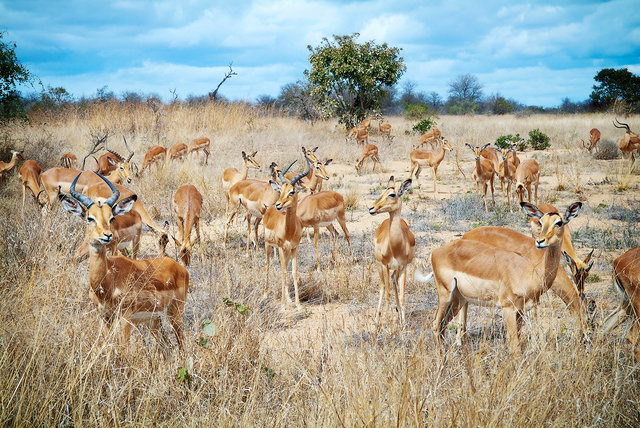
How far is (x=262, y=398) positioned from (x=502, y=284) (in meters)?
2.09

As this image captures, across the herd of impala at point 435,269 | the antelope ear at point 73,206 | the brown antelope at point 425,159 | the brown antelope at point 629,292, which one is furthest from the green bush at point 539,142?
the antelope ear at point 73,206

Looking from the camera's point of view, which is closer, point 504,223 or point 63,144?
point 504,223

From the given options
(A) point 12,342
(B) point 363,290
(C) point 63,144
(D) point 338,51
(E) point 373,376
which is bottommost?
(B) point 363,290

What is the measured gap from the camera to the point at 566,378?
293cm

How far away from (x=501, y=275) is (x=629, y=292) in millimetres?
994

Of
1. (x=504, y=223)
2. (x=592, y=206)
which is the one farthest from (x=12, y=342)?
(x=592, y=206)

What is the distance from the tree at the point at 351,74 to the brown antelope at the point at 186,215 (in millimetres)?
14809

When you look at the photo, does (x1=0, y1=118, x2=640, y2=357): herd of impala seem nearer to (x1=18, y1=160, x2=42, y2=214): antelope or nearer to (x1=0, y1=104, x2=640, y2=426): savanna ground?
(x1=0, y1=104, x2=640, y2=426): savanna ground

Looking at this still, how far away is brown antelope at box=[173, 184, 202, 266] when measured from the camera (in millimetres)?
6754

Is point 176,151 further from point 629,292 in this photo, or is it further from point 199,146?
point 629,292

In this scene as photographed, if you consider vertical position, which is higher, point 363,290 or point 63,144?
point 63,144

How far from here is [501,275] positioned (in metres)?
4.02

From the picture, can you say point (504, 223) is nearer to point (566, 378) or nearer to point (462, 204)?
point (462, 204)

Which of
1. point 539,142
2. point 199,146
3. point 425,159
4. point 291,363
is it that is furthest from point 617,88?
point 291,363
